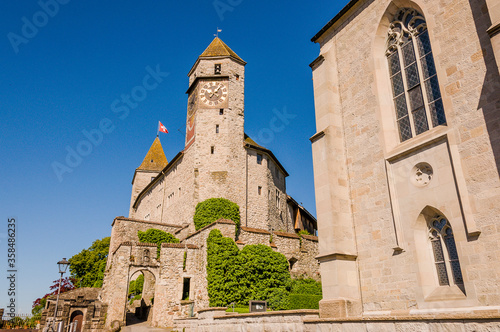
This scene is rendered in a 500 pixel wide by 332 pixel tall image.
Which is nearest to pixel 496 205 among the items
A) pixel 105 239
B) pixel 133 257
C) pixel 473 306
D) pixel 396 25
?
pixel 473 306

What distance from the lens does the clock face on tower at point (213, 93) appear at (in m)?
36.5

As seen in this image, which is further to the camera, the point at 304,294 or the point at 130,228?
the point at 130,228

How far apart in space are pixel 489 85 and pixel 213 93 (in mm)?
30801

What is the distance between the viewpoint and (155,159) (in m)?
61.8

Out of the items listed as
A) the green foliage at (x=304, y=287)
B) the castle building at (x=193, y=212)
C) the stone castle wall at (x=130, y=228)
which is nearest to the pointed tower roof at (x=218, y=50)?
the castle building at (x=193, y=212)

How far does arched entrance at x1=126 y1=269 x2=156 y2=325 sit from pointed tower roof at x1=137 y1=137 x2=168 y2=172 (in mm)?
25465

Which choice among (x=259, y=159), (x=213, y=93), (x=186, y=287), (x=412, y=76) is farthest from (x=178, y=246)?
(x=412, y=76)

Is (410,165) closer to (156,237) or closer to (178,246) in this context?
(178,246)

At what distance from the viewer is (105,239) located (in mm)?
51875

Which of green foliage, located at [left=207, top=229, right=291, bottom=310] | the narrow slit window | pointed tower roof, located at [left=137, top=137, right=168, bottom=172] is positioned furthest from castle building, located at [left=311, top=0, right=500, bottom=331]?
pointed tower roof, located at [left=137, top=137, right=168, bottom=172]

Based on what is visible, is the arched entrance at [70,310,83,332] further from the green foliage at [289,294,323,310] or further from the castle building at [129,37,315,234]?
the green foliage at [289,294,323,310]

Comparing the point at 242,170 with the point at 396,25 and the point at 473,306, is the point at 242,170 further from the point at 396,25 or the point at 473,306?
the point at 473,306

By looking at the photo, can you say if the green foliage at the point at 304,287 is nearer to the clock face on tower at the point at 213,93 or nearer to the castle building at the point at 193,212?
the castle building at the point at 193,212

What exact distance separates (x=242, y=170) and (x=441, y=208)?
26.4m
